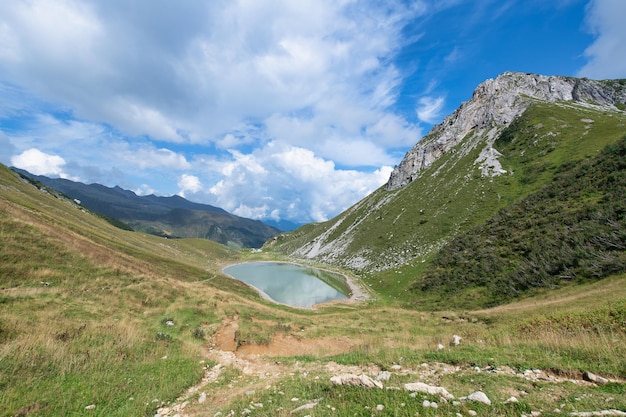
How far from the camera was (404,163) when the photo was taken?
576 feet

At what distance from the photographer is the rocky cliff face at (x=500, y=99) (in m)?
135

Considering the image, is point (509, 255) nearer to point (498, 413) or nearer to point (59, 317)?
point (498, 413)

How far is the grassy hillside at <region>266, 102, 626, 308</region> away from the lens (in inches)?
2896

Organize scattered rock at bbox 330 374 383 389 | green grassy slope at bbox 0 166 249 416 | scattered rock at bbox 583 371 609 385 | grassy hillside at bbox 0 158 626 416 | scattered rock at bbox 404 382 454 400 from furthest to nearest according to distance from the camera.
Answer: green grassy slope at bbox 0 166 249 416 → scattered rock at bbox 330 374 383 389 → grassy hillside at bbox 0 158 626 416 → scattered rock at bbox 583 371 609 385 → scattered rock at bbox 404 382 454 400

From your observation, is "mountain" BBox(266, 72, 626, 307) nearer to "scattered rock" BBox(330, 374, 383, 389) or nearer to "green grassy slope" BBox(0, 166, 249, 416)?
"scattered rock" BBox(330, 374, 383, 389)

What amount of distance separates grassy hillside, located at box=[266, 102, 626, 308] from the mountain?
0.40 m

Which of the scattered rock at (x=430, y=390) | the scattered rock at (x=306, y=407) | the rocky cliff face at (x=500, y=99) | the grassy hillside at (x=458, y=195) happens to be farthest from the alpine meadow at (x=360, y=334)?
the rocky cliff face at (x=500, y=99)

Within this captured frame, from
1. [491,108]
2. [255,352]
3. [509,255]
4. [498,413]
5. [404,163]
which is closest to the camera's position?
[498,413]

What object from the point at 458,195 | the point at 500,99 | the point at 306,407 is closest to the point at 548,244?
the point at 306,407

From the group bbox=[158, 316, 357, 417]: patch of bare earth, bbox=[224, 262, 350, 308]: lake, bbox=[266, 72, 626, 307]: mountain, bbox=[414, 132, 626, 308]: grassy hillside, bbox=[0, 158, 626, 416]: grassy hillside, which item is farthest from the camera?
bbox=[224, 262, 350, 308]: lake

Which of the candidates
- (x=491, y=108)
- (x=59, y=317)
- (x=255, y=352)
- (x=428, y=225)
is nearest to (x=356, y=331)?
(x=255, y=352)

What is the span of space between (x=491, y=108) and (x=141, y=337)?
165905mm

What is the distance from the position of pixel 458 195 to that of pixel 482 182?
8.59m

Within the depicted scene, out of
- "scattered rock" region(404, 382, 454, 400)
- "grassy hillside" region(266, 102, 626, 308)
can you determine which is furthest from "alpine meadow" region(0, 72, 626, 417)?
"grassy hillside" region(266, 102, 626, 308)
